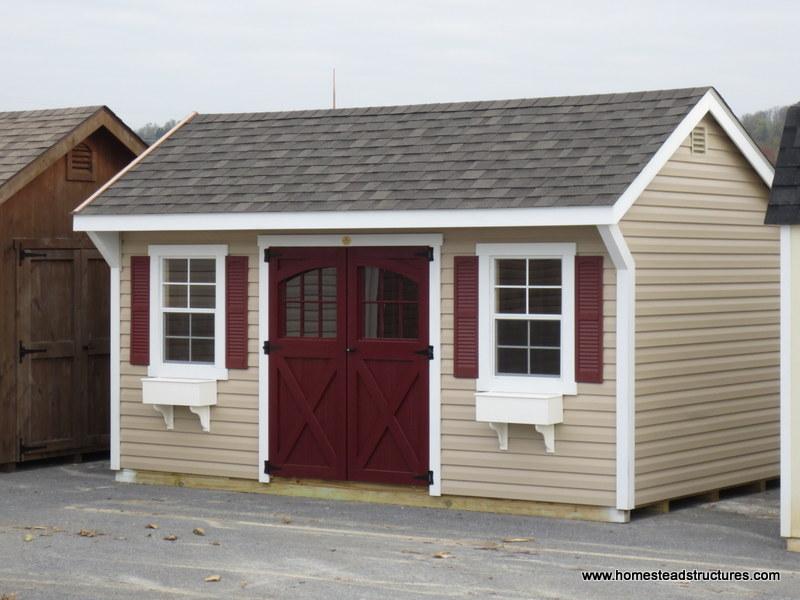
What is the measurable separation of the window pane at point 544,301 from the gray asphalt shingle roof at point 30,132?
567 centimetres

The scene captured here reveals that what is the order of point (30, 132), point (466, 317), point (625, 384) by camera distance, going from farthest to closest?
1. point (30, 132)
2. point (466, 317)
3. point (625, 384)

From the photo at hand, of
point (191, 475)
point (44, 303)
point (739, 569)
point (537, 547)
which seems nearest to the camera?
point (739, 569)

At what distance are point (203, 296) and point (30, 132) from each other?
3342mm

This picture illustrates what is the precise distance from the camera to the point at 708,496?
44.4ft

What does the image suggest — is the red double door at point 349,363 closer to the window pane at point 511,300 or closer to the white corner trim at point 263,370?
the white corner trim at point 263,370

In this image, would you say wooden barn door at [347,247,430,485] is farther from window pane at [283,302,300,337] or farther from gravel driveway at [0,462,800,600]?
window pane at [283,302,300,337]

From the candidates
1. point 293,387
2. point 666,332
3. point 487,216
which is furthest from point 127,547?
point 666,332

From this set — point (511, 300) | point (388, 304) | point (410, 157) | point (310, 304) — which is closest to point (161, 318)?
point (310, 304)

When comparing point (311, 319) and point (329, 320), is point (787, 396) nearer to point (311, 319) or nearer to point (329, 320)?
point (329, 320)

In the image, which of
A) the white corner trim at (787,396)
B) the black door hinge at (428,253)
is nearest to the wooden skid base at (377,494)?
the white corner trim at (787,396)

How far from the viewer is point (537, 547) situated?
36.7 feet

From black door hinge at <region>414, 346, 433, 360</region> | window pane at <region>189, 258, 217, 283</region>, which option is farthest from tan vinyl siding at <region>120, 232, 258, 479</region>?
black door hinge at <region>414, 346, 433, 360</region>

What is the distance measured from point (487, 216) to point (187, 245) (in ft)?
10.6

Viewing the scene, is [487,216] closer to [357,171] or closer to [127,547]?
[357,171]
